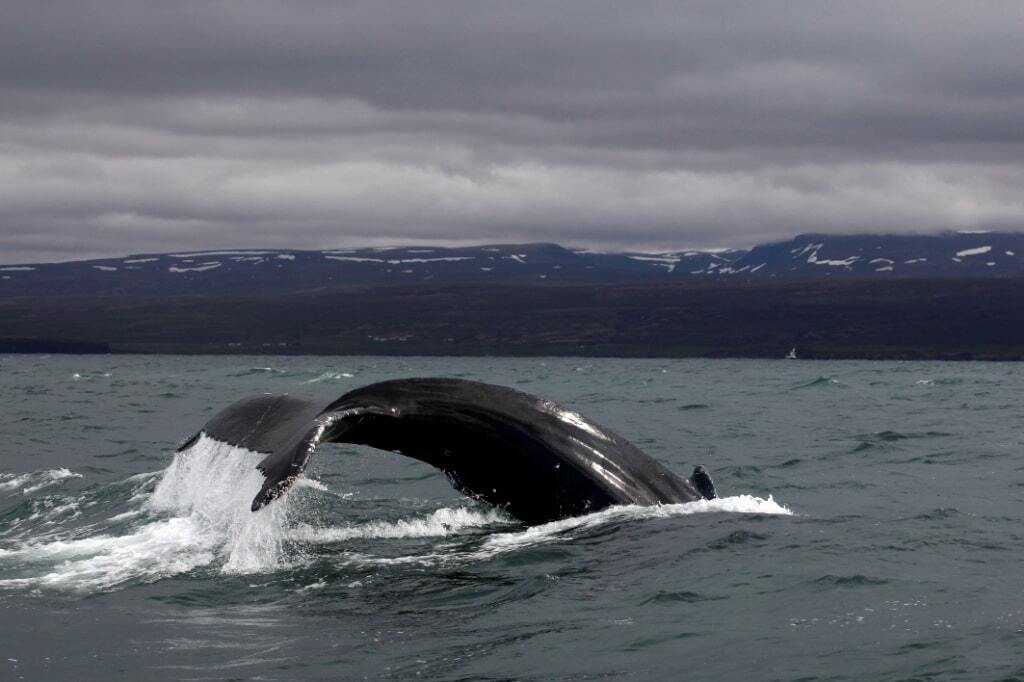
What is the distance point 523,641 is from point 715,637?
110 cm

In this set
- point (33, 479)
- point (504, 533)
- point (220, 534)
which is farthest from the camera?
point (33, 479)

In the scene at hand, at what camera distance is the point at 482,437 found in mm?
9750

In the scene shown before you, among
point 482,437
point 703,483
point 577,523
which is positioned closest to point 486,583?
point 482,437

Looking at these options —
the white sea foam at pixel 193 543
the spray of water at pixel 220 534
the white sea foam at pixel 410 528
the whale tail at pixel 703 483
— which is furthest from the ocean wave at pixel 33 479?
the whale tail at pixel 703 483

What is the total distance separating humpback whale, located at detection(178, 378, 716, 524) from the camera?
9195 millimetres

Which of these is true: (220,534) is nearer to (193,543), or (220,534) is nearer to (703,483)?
(193,543)

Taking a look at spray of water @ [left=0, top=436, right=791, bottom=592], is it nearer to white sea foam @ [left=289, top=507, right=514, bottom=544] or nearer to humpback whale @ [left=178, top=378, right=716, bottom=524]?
white sea foam @ [left=289, top=507, right=514, bottom=544]

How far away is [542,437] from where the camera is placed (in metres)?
9.98

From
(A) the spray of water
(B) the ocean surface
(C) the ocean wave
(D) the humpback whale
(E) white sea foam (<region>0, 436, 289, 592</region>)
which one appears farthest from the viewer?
(C) the ocean wave

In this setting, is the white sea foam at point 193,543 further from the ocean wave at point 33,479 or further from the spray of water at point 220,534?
the ocean wave at point 33,479

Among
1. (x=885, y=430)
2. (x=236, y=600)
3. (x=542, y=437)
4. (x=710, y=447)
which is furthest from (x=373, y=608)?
(x=885, y=430)

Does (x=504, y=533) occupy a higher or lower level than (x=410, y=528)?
higher

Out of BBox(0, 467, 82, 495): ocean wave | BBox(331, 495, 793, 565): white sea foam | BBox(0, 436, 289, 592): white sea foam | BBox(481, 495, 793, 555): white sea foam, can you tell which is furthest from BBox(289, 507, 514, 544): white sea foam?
BBox(0, 467, 82, 495): ocean wave

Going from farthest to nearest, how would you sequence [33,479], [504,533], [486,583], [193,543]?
1. [33,479]
2. [193,543]
3. [504,533]
4. [486,583]
